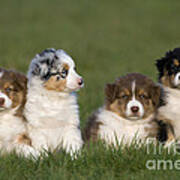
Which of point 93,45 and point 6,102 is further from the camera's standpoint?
point 93,45

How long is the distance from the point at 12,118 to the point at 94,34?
1621cm

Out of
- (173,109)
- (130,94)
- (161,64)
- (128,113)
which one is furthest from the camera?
(161,64)

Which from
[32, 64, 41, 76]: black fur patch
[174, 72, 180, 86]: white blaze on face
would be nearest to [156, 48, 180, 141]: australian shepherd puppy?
[174, 72, 180, 86]: white blaze on face

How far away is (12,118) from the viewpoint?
6137 millimetres

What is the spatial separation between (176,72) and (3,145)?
2853mm

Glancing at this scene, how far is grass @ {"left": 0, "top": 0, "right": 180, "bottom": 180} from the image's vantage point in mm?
5246

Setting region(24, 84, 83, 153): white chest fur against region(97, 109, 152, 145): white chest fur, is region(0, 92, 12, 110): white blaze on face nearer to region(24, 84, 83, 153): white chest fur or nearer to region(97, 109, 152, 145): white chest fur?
region(24, 84, 83, 153): white chest fur

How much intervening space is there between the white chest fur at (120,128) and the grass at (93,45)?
0.61m

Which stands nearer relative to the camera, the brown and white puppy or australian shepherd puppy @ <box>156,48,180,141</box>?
the brown and white puppy

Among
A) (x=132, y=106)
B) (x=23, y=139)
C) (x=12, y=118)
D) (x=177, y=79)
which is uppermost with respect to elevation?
(x=177, y=79)

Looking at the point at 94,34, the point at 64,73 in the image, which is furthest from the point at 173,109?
the point at 94,34

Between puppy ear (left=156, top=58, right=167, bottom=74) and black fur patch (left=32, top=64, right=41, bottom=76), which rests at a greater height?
puppy ear (left=156, top=58, right=167, bottom=74)

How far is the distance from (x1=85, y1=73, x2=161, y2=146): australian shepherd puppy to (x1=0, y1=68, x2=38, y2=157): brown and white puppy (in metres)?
1.14

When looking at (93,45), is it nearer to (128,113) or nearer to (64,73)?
(128,113)
